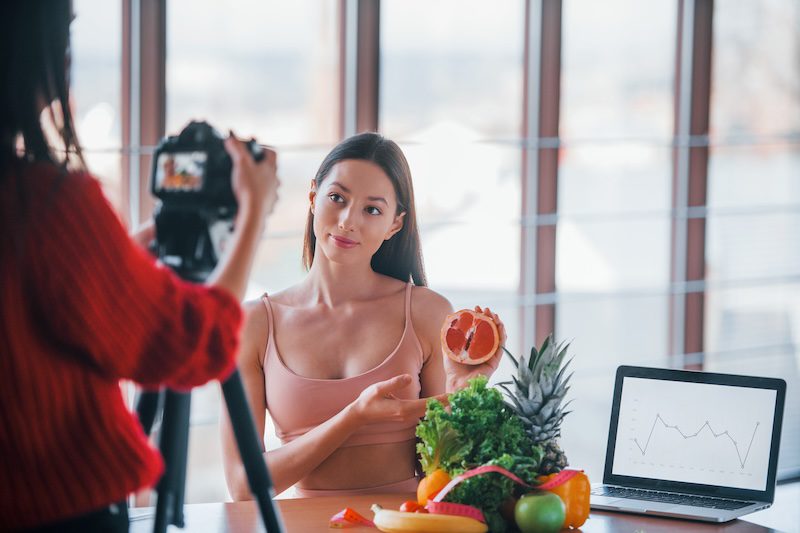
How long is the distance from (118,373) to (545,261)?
10.7ft

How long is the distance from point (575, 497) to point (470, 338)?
Result: 0.40 meters

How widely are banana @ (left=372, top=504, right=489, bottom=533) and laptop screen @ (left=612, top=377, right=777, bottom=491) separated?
0.46 meters

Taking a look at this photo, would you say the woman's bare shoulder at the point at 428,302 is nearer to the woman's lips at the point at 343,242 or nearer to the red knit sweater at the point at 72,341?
the woman's lips at the point at 343,242

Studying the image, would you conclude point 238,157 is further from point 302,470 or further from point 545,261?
point 545,261

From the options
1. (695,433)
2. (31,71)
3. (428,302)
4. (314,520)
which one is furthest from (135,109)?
(31,71)

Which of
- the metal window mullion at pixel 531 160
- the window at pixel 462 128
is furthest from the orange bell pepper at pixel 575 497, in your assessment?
the metal window mullion at pixel 531 160

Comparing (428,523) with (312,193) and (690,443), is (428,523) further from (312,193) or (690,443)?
(312,193)

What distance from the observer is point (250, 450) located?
131cm

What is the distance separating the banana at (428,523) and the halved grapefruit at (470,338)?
0.39 meters

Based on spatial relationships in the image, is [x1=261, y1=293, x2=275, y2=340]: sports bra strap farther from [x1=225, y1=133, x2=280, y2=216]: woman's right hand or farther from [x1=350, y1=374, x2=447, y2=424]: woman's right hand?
[x1=225, y1=133, x2=280, y2=216]: woman's right hand

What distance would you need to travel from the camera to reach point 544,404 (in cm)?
187

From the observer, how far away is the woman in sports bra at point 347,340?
223cm

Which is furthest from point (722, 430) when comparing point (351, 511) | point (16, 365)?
point (16, 365)

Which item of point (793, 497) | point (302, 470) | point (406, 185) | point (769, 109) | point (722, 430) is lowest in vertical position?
point (793, 497)
